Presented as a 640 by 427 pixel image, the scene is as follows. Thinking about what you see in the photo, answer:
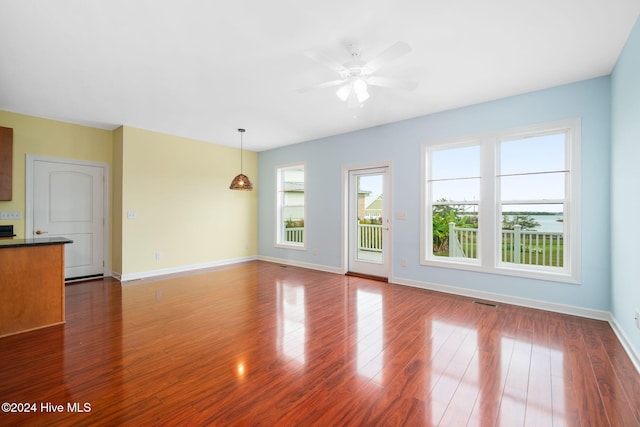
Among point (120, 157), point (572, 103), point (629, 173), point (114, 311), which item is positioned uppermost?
point (572, 103)

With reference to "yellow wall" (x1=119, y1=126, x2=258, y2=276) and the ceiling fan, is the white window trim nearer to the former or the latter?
"yellow wall" (x1=119, y1=126, x2=258, y2=276)

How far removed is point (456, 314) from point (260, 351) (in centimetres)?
239

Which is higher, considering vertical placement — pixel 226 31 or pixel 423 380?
pixel 226 31

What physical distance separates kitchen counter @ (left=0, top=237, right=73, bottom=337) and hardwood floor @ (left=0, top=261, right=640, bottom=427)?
174mm

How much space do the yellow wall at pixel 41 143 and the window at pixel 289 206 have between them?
11.8ft

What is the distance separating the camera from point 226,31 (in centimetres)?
253

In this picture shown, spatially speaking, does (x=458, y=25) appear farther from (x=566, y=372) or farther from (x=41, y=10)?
(x=41, y=10)

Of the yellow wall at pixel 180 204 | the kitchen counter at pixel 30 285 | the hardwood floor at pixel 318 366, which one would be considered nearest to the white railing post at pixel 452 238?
the hardwood floor at pixel 318 366

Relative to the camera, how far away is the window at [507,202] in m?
3.60

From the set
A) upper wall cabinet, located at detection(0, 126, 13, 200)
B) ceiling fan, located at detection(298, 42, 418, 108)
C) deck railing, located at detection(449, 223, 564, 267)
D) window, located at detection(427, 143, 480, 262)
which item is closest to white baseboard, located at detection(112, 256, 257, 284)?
upper wall cabinet, located at detection(0, 126, 13, 200)

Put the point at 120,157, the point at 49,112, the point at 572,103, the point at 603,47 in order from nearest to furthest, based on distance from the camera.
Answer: the point at 603,47, the point at 572,103, the point at 49,112, the point at 120,157

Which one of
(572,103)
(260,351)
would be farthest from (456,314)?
(572,103)

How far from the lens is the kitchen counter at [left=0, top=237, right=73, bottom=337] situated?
2.90 metres

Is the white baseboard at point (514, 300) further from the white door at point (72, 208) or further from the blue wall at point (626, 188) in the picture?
the white door at point (72, 208)
